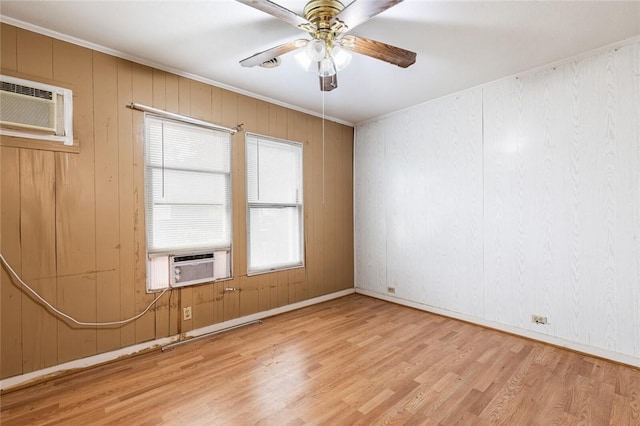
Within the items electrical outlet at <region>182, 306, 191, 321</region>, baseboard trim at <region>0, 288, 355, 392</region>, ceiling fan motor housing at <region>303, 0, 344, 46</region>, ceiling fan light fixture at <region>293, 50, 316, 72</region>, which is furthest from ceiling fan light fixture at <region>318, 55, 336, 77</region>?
baseboard trim at <region>0, 288, 355, 392</region>

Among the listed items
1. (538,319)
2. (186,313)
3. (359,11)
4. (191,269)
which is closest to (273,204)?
(191,269)

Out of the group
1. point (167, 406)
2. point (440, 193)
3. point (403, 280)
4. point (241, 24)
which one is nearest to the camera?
point (167, 406)

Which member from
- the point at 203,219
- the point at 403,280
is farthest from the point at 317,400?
the point at 403,280

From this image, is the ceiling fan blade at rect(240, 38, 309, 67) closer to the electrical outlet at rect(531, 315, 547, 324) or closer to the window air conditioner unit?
the window air conditioner unit

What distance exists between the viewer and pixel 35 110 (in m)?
2.24

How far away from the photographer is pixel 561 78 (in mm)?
2799

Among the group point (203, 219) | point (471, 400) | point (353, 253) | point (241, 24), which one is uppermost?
point (241, 24)

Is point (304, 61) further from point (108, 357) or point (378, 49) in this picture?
point (108, 357)

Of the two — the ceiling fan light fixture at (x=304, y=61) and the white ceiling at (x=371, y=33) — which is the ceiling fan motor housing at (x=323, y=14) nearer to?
the white ceiling at (x=371, y=33)

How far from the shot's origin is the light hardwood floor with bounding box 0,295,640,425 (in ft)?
6.16

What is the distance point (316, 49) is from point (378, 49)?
1.37ft

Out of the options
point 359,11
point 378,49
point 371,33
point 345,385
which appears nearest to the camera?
point 359,11

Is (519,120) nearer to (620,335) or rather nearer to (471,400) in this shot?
(620,335)

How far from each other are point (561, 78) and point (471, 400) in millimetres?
2909
